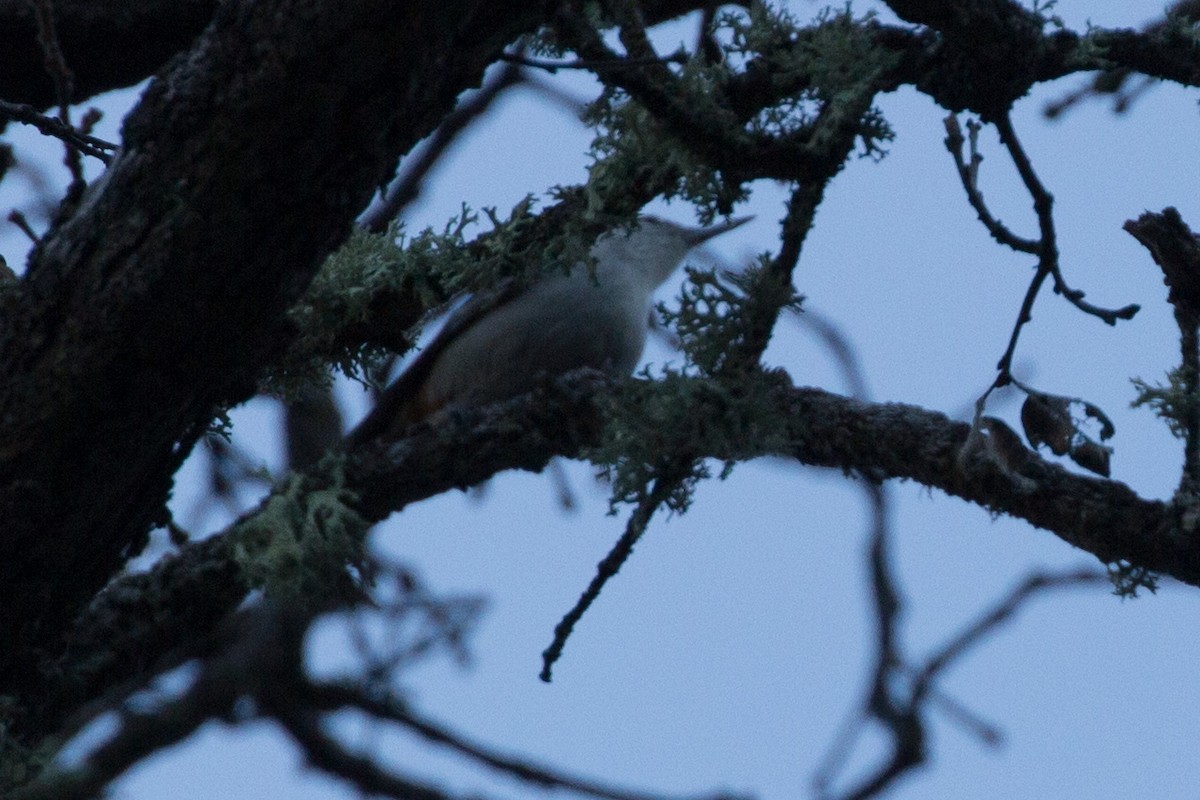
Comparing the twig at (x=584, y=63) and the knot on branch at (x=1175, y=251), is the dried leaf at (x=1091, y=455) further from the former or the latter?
the twig at (x=584, y=63)

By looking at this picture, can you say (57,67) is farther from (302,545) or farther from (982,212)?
(982,212)

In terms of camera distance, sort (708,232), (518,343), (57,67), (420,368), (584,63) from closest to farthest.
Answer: (584,63) < (57,67) < (518,343) < (420,368) < (708,232)

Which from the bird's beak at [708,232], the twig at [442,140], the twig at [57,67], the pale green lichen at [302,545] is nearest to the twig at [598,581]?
the pale green lichen at [302,545]

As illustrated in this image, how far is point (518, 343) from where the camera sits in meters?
3.76

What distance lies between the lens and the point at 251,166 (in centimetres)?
174

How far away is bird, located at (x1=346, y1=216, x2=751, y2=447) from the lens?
3771mm

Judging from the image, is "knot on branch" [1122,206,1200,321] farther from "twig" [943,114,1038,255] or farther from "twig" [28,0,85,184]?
"twig" [28,0,85,184]

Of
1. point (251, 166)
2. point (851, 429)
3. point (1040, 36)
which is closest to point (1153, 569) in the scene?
point (851, 429)

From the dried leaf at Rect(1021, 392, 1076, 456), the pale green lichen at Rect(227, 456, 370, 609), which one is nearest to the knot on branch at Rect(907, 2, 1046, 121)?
the dried leaf at Rect(1021, 392, 1076, 456)

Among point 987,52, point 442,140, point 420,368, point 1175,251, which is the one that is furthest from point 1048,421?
point 442,140

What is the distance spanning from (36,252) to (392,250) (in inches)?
35.3

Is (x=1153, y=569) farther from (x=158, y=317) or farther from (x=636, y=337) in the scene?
(x=636, y=337)

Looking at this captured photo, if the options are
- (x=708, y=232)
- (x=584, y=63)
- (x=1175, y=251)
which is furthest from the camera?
(x=708, y=232)

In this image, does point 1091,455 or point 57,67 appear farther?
point 57,67
